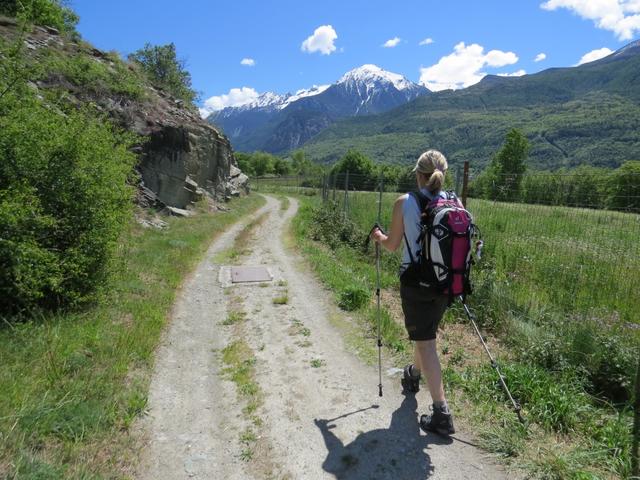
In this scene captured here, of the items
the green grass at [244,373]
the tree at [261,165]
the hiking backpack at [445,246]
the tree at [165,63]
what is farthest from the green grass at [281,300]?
the tree at [261,165]

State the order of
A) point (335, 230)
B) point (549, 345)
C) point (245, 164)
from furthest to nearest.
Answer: point (245, 164)
point (335, 230)
point (549, 345)

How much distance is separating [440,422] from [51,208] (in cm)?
572

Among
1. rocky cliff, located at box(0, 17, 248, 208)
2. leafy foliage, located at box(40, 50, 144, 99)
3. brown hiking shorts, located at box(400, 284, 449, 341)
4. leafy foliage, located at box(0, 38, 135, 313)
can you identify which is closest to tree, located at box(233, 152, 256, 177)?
rocky cliff, located at box(0, 17, 248, 208)

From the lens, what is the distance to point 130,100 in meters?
17.4

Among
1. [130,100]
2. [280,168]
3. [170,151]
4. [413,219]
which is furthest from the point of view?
[280,168]

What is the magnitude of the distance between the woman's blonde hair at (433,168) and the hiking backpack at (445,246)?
0.16 m

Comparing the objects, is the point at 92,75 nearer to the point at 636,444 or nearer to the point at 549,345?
the point at 549,345

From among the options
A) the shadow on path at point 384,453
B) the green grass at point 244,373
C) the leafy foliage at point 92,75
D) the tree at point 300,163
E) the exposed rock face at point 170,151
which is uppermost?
the tree at point 300,163

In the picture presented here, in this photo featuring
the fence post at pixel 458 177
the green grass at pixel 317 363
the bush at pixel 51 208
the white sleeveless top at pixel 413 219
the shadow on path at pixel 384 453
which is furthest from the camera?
the fence post at pixel 458 177

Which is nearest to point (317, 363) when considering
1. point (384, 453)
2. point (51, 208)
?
point (384, 453)

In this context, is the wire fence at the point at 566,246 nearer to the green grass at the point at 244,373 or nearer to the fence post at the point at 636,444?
the fence post at the point at 636,444

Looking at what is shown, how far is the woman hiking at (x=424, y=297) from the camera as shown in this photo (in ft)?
11.9

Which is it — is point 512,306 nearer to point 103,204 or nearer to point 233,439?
point 233,439

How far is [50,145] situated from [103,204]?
3.51 ft
